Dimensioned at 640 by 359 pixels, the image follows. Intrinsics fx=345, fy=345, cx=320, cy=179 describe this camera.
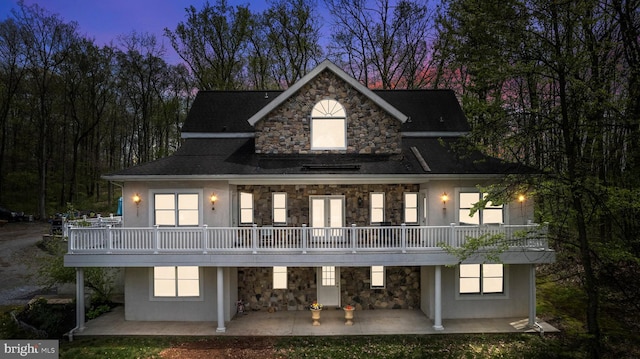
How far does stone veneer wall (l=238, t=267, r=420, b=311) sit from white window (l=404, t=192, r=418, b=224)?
2008 millimetres

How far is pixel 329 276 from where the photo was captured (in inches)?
551

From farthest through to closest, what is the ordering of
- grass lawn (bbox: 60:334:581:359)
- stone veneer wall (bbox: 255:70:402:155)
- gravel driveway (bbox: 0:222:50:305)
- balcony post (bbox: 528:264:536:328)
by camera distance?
gravel driveway (bbox: 0:222:50:305)
stone veneer wall (bbox: 255:70:402:155)
balcony post (bbox: 528:264:536:328)
grass lawn (bbox: 60:334:581:359)

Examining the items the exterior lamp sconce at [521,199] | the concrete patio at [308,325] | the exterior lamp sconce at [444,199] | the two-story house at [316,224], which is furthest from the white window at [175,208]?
the exterior lamp sconce at [521,199]

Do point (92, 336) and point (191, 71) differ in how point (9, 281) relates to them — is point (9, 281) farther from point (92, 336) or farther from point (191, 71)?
point (191, 71)

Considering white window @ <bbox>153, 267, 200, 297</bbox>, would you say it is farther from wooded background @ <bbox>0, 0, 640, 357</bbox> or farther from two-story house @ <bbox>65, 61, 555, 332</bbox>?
wooded background @ <bbox>0, 0, 640, 357</bbox>

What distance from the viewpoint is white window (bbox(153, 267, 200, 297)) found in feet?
43.8

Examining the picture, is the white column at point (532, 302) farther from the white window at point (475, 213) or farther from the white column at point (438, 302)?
the white column at point (438, 302)

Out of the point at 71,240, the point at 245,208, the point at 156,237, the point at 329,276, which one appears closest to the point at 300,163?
the point at 245,208

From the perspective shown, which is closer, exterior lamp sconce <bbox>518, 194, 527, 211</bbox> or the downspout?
the downspout

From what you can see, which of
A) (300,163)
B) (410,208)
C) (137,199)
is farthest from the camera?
(410,208)

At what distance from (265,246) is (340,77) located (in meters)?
7.56

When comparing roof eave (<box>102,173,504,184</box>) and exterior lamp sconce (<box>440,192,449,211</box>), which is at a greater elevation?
roof eave (<box>102,173,504,184</box>)

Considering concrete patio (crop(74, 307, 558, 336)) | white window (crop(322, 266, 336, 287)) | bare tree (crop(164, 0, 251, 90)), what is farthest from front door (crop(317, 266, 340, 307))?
bare tree (crop(164, 0, 251, 90))

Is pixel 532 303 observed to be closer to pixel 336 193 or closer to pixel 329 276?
pixel 329 276
